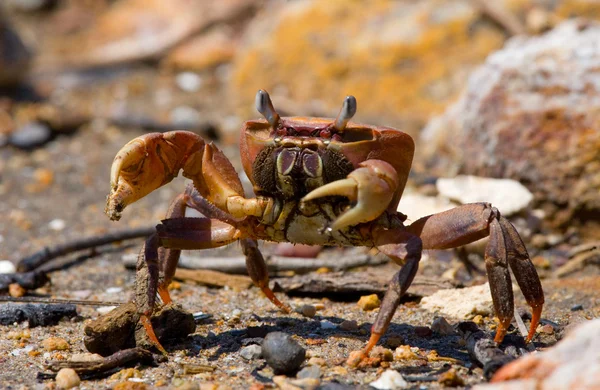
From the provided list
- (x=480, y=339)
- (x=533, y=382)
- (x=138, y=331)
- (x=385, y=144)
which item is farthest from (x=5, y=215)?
(x=533, y=382)

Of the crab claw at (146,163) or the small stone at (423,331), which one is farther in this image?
the small stone at (423,331)

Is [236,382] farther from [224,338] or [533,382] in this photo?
[533,382]

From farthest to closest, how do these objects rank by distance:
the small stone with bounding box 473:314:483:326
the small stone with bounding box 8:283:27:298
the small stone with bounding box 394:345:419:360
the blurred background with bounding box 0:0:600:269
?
the blurred background with bounding box 0:0:600:269 < the small stone with bounding box 8:283:27:298 < the small stone with bounding box 473:314:483:326 < the small stone with bounding box 394:345:419:360

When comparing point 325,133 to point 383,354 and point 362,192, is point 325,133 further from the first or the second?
point 383,354

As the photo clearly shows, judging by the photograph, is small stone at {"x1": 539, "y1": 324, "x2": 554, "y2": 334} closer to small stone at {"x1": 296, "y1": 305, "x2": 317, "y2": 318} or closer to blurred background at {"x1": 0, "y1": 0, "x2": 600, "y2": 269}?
small stone at {"x1": 296, "y1": 305, "x2": 317, "y2": 318}

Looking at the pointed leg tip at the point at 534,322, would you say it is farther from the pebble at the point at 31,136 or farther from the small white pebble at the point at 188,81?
the small white pebble at the point at 188,81

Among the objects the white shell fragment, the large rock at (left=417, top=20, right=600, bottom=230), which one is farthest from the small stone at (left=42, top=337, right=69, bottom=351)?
the large rock at (left=417, top=20, right=600, bottom=230)

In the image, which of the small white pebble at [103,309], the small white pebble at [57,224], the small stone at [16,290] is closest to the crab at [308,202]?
the small white pebble at [103,309]
